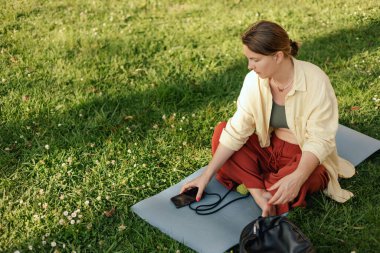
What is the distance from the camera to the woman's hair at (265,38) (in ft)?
10.8

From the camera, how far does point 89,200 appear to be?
3.94 metres

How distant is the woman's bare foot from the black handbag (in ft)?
0.90

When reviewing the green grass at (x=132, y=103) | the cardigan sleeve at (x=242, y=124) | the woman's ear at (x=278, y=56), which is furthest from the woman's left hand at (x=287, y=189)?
the woman's ear at (x=278, y=56)

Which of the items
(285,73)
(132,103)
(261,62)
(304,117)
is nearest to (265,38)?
(261,62)

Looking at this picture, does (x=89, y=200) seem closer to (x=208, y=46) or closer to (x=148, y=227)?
(x=148, y=227)

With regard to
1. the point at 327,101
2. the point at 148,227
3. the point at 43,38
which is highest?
the point at 327,101

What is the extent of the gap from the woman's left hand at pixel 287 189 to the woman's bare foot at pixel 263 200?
158 millimetres

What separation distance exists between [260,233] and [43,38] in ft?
13.9

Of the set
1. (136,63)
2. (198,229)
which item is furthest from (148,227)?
(136,63)

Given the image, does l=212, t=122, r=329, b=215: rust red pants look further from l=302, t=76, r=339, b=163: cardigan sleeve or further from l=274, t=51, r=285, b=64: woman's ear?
l=274, t=51, r=285, b=64: woman's ear

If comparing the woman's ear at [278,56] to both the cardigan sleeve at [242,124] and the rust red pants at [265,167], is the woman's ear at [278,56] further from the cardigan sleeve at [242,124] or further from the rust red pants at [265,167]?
the rust red pants at [265,167]

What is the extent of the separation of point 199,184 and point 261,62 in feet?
3.44

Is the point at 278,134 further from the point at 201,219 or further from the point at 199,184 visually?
the point at 201,219

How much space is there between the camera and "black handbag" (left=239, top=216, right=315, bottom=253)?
3.18m
